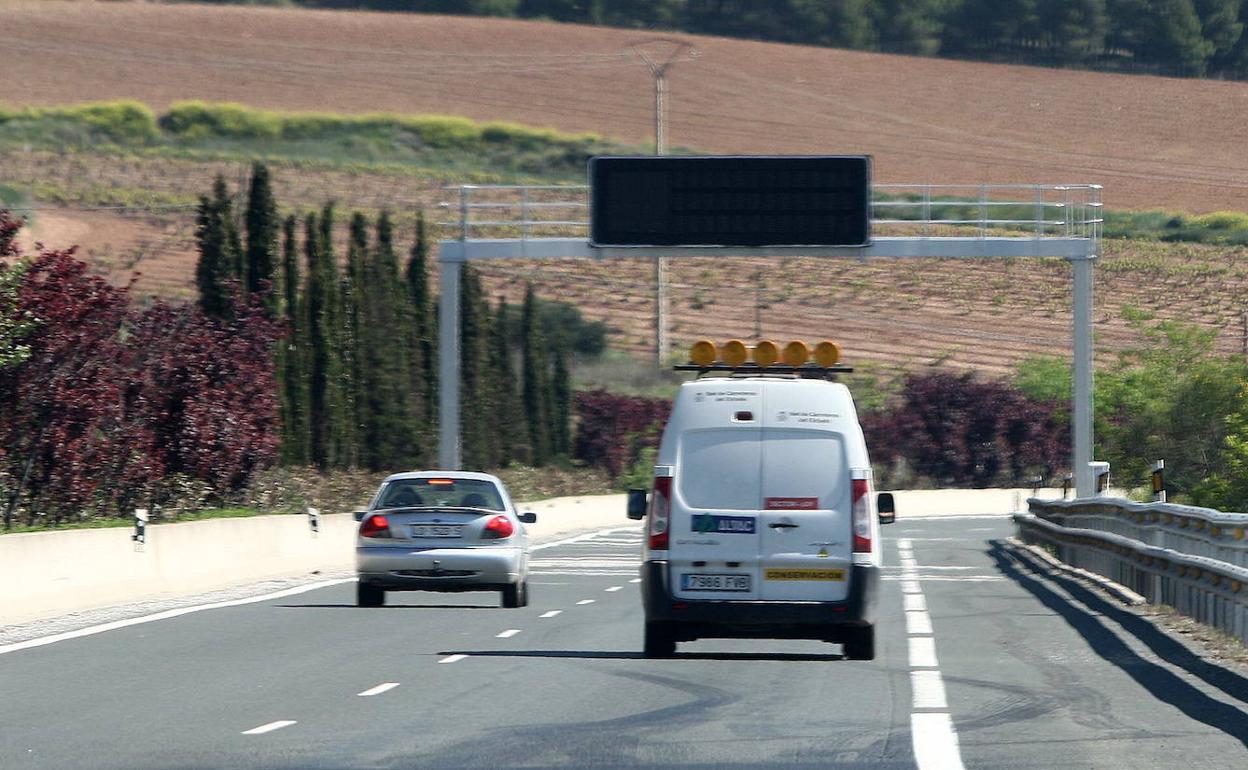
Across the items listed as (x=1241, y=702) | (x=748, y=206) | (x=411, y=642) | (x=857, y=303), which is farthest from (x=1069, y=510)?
(x=857, y=303)

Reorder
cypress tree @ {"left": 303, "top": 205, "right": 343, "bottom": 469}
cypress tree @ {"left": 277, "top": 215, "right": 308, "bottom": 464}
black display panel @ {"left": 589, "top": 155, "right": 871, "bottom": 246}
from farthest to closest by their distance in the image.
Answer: cypress tree @ {"left": 303, "top": 205, "right": 343, "bottom": 469}, cypress tree @ {"left": 277, "top": 215, "right": 308, "bottom": 464}, black display panel @ {"left": 589, "top": 155, "right": 871, "bottom": 246}

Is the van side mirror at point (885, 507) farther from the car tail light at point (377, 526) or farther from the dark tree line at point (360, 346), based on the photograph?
the dark tree line at point (360, 346)

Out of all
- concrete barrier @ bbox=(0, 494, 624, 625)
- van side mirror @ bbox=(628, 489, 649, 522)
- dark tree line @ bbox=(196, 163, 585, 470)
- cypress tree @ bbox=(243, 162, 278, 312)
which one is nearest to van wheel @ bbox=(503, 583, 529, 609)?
concrete barrier @ bbox=(0, 494, 624, 625)

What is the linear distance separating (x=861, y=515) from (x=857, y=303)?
315 ft

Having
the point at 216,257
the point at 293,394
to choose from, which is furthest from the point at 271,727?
the point at 293,394

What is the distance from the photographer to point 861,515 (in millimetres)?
16781

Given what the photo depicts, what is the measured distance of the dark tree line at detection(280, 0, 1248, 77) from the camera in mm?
140125

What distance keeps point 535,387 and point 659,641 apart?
69135 mm

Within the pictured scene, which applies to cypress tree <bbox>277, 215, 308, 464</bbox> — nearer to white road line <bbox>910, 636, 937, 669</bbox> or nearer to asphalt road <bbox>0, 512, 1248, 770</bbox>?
asphalt road <bbox>0, 512, 1248, 770</bbox>

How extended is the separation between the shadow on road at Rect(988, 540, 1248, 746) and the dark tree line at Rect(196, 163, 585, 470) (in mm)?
32051

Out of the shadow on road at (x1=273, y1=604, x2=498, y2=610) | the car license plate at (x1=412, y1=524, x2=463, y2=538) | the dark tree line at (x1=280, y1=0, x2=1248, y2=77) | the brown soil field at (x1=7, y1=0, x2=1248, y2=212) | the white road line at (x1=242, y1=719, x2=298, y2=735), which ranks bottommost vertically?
the shadow on road at (x1=273, y1=604, x2=498, y2=610)

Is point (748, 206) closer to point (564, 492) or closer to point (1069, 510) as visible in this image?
point (1069, 510)

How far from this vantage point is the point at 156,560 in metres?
24.3

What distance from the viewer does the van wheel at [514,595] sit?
2386 centimetres
